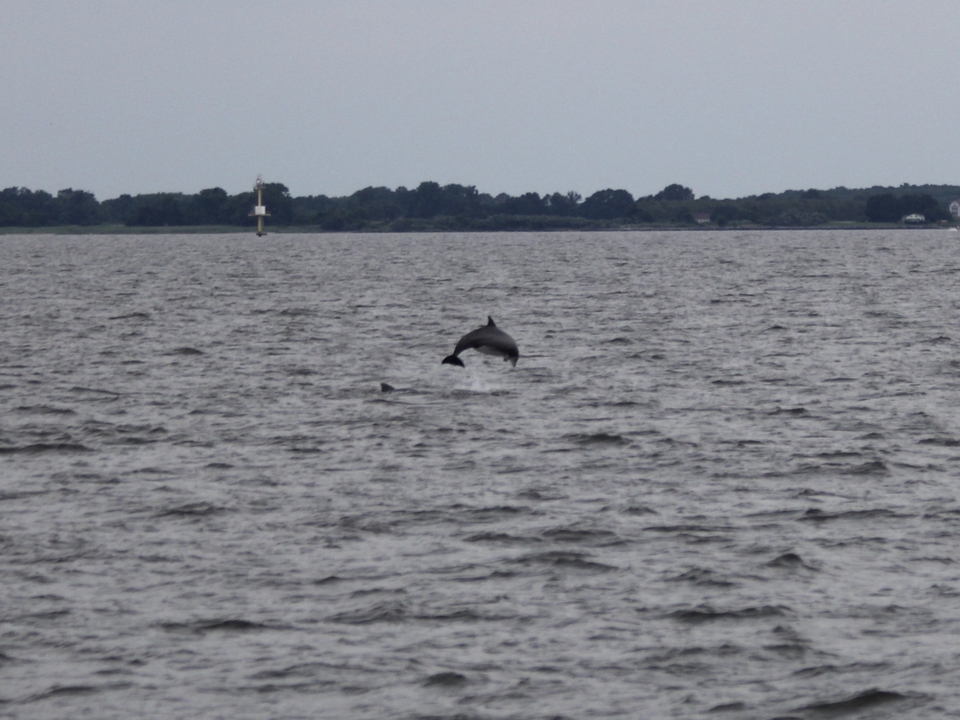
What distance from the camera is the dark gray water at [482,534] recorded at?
12.0 metres

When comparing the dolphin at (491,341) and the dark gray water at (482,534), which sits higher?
the dolphin at (491,341)

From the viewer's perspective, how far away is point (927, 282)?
76.9 meters

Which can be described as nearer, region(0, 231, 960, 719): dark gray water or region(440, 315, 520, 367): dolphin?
region(0, 231, 960, 719): dark gray water

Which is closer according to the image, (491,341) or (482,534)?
(482,534)

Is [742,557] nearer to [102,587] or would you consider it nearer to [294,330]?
[102,587]

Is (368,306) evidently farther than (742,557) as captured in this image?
Yes

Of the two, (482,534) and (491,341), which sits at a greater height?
(491,341)

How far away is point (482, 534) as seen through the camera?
1681 centimetres

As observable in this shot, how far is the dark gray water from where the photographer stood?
1202 centimetres

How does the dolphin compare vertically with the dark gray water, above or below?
above

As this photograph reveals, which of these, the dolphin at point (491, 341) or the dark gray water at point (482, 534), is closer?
the dark gray water at point (482, 534)

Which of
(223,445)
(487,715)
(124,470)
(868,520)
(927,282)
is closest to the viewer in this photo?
(487,715)

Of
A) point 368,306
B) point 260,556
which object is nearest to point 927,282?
point 368,306

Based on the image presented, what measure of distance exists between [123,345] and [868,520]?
91.6 feet
